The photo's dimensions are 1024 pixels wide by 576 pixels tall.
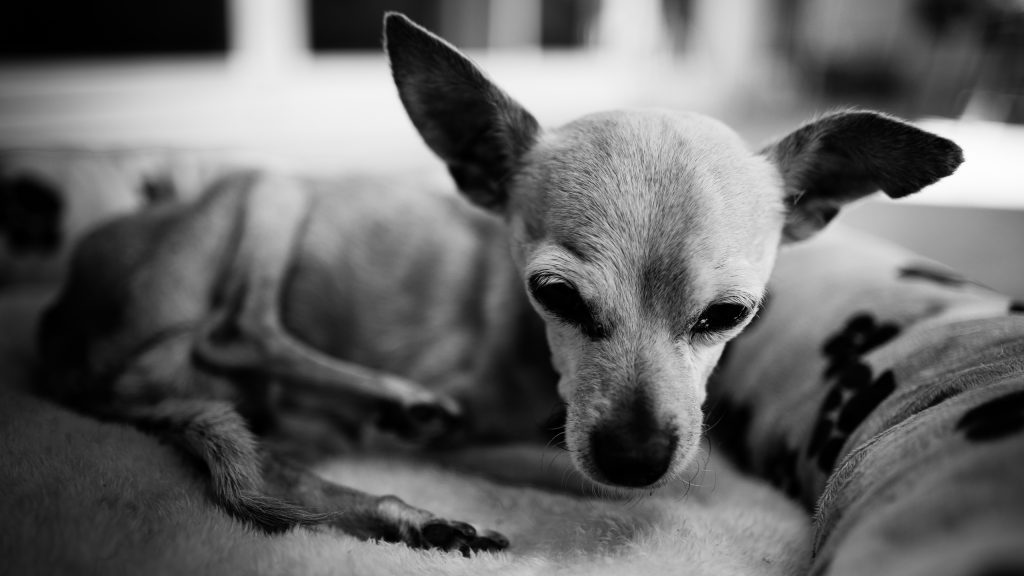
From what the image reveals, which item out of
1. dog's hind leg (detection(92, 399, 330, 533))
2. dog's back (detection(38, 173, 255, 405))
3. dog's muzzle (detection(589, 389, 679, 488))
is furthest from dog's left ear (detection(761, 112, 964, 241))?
dog's back (detection(38, 173, 255, 405))

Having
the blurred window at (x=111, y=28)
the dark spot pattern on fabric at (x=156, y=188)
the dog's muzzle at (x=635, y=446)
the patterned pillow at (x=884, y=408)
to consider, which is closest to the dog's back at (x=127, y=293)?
the dark spot pattern on fabric at (x=156, y=188)

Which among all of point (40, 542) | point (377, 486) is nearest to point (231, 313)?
point (377, 486)

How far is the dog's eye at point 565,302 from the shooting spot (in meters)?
1.21

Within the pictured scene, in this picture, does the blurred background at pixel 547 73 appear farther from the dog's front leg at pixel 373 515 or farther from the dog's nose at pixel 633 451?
the dog's front leg at pixel 373 515

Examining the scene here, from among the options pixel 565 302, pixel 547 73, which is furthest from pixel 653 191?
pixel 547 73

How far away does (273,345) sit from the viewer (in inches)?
65.7

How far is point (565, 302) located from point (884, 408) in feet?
1.80

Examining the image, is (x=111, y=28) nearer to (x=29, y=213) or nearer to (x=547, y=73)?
(x=29, y=213)

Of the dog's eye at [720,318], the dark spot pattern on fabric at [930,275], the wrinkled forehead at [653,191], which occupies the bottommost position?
the dark spot pattern on fabric at [930,275]

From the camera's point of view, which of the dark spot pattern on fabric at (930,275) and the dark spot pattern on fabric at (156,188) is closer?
the dark spot pattern on fabric at (930,275)

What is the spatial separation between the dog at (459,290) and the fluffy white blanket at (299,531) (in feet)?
0.29

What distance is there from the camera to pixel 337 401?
165 cm

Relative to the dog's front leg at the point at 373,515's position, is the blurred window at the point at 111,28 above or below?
above

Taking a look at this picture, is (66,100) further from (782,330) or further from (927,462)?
(927,462)
